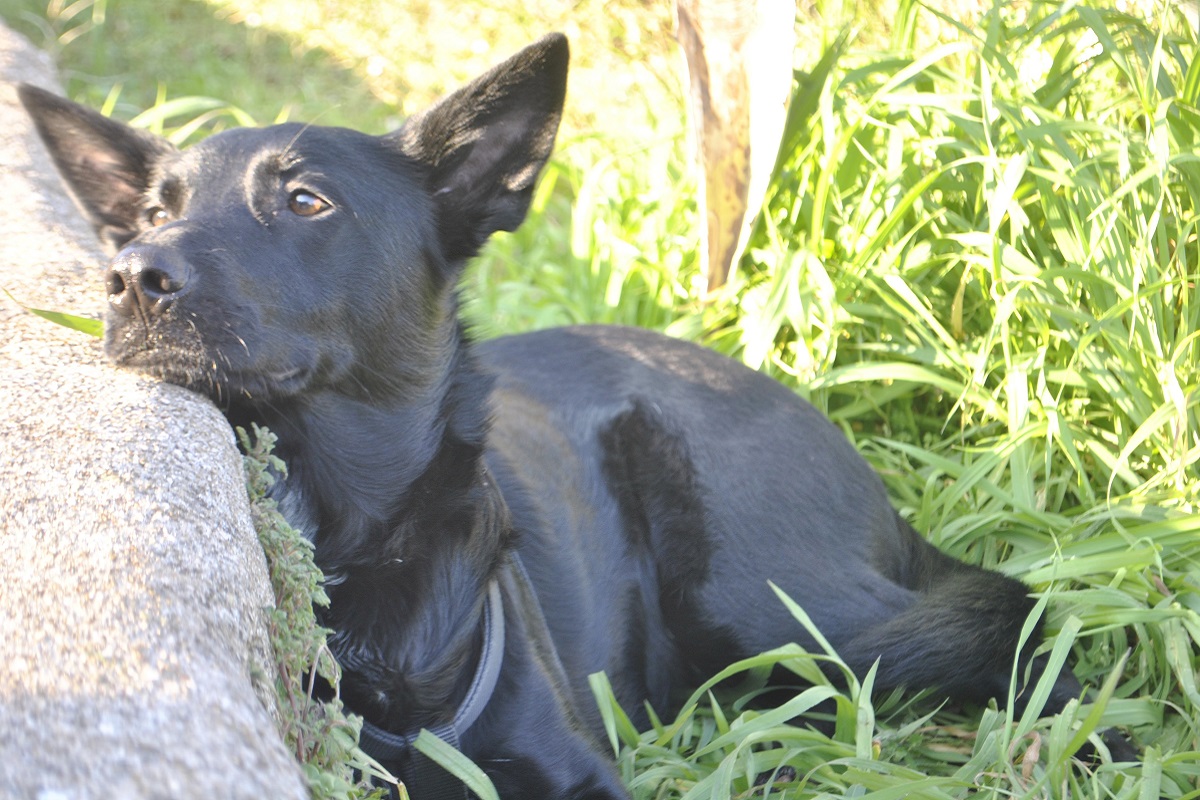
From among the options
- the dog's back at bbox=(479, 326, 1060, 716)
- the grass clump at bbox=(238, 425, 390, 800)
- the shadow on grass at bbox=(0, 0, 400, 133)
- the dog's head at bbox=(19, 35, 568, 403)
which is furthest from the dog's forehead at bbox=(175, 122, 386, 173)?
the shadow on grass at bbox=(0, 0, 400, 133)


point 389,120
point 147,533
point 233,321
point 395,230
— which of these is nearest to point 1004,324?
point 395,230

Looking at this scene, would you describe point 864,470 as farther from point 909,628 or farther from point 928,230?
point 928,230

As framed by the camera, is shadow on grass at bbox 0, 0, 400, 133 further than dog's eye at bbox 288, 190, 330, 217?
Yes

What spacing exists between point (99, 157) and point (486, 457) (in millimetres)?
1044

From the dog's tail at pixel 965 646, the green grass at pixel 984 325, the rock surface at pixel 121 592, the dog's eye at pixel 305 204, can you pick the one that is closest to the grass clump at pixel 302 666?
the rock surface at pixel 121 592

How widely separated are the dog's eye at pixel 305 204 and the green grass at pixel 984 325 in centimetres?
89

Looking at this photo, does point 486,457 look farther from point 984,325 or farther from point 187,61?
point 187,61

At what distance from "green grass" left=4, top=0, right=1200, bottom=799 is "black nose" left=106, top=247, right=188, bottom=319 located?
1156 millimetres

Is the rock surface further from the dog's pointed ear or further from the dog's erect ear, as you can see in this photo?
the dog's pointed ear

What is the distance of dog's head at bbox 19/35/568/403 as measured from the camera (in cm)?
175

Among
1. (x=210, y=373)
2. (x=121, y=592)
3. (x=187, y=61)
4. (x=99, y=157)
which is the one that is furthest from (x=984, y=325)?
(x=187, y=61)

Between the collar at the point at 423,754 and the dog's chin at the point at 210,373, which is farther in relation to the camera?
the collar at the point at 423,754

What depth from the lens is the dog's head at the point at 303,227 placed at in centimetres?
175

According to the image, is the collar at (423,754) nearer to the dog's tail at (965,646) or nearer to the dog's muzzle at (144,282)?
the dog's muzzle at (144,282)
